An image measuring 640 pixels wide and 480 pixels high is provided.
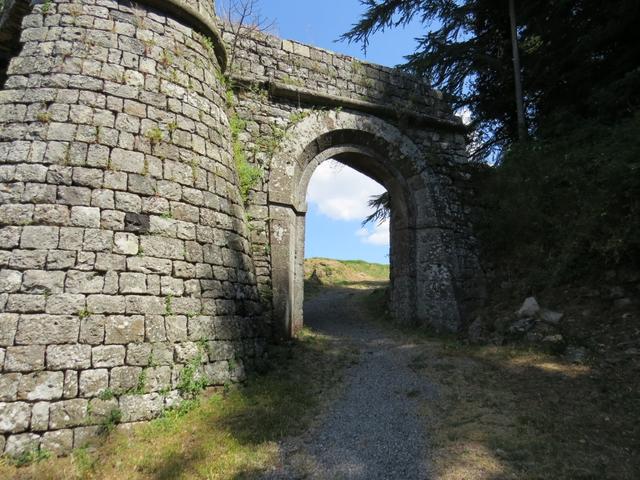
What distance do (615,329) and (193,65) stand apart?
635 cm

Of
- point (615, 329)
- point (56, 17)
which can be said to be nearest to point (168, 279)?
point (56, 17)

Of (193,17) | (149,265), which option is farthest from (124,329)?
(193,17)

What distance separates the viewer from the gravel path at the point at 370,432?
3.09 m

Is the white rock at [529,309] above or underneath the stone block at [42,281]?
underneath

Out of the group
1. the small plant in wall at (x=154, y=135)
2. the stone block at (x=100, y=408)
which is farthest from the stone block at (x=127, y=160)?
the stone block at (x=100, y=408)

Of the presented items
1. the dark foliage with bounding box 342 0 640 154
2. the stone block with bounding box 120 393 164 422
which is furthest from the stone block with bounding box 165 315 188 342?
the dark foliage with bounding box 342 0 640 154

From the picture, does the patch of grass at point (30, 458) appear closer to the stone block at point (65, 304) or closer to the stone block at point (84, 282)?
the stone block at point (65, 304)

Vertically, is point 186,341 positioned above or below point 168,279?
below

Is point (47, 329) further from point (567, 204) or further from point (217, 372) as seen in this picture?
point (567, 204)

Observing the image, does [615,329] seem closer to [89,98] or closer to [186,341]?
[186,341]

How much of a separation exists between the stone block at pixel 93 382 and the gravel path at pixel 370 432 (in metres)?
1.67

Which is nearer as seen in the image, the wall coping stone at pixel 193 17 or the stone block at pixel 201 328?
the stone block at pixel 201 328

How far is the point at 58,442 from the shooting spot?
3279 millimetres

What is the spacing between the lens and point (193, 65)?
5332 millimetres
